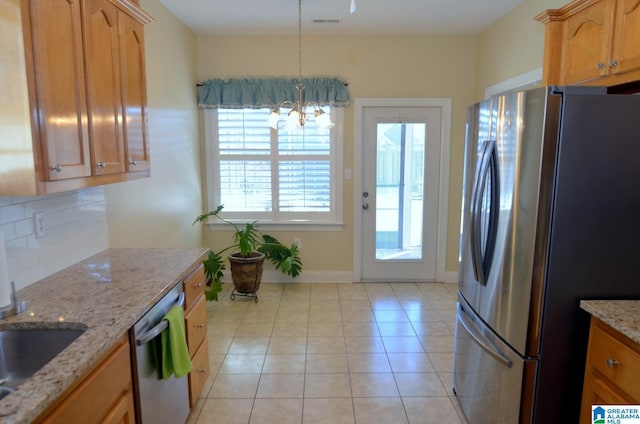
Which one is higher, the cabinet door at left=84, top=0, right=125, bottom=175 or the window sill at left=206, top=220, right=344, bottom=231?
the cabinet door at left=84, top=0, right=125, bottom=175

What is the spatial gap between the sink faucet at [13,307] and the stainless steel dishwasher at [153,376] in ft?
1.42

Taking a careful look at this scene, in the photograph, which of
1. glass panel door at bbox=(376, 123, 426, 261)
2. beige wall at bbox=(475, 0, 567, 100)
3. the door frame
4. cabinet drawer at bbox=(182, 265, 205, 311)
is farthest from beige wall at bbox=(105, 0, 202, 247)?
beige wall at bbox=(475, 0, 567, 100)

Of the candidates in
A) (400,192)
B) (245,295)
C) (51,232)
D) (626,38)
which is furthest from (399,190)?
(51,232)

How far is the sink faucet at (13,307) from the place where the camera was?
1.47 metres

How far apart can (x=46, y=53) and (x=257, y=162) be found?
9.68ft

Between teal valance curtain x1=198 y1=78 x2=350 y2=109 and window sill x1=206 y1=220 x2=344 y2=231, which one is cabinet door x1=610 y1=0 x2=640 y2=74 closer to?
teal valance curtain x1=198 y1=78 x2=350 y2=109

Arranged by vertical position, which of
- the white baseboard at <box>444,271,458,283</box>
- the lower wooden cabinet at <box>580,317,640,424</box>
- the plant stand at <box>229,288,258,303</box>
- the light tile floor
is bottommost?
the light tile floor

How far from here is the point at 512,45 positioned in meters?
3.44

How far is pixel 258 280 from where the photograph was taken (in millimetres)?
3990

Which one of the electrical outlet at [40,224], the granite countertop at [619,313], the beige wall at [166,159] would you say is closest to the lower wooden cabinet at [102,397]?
the electrical outlet at [40,224]

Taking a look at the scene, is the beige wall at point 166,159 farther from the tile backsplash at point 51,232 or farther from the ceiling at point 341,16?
the ceiling at point 341,16

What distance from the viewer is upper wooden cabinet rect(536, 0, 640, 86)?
177 cm

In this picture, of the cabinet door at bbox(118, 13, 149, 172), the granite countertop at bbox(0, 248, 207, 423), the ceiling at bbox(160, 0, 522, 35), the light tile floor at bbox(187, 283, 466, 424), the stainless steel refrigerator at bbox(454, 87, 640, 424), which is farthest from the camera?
the ceiling at bbox(160, 0, 522, 35)

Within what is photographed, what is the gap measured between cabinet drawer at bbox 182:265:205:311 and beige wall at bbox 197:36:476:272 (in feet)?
8.33
